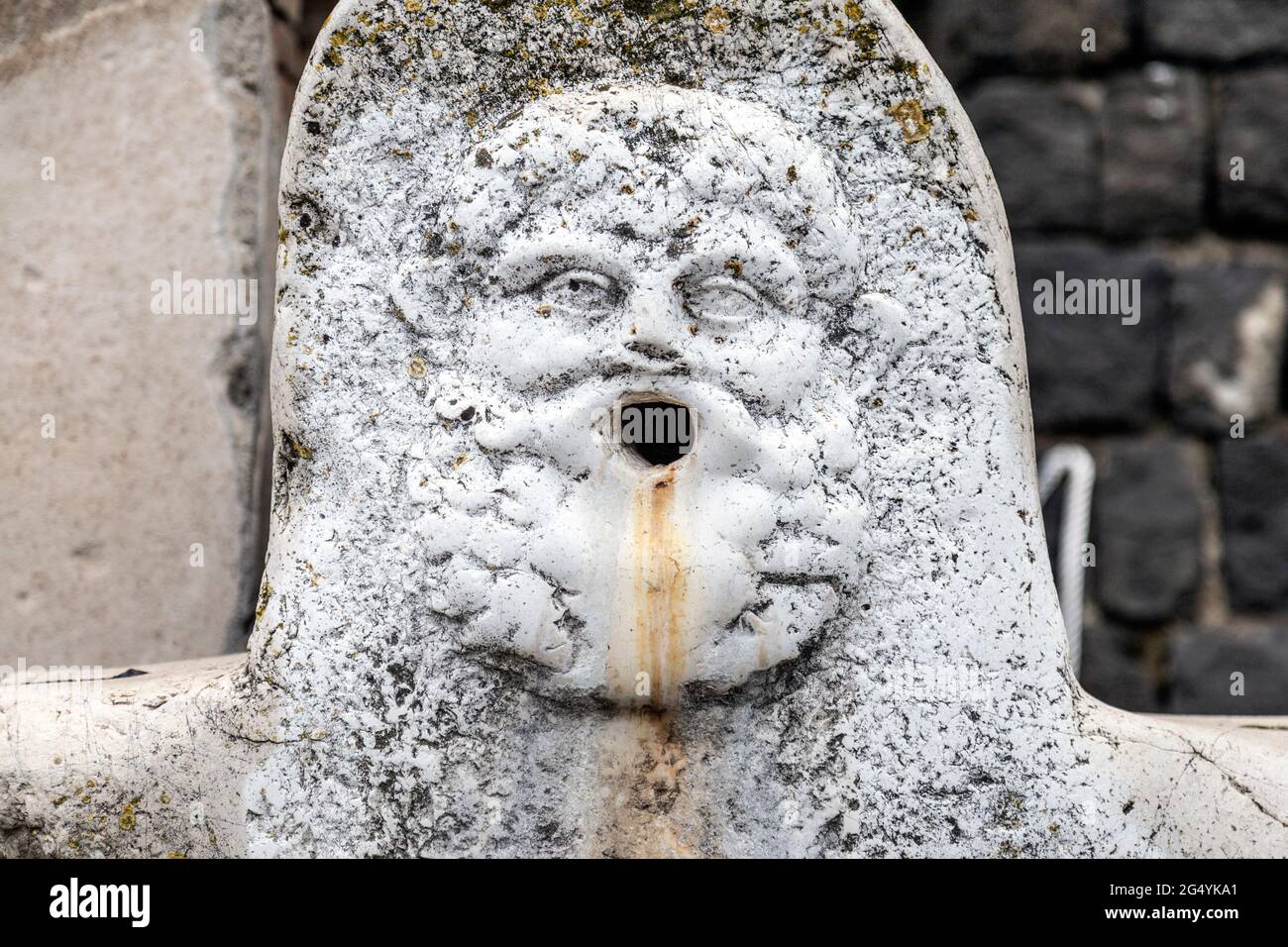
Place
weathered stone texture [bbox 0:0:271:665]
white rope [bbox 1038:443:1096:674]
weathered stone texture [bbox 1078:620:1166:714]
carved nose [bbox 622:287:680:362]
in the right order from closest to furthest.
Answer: carved nose [bbox 622:287:680:362]
weathered stone texture [bbox 0:0:271:665]
white rope [bbox 1038:443:1096:674]
weathered stone texture [bbox 1078:620:1166:714]

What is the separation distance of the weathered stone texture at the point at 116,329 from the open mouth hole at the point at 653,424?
681 mm

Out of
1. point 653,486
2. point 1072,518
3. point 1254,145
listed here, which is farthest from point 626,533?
point 1254,145

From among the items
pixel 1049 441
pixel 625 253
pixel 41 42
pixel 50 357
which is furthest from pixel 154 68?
pixel 1049 441

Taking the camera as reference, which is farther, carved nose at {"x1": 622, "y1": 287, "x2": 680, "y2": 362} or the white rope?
the white rope

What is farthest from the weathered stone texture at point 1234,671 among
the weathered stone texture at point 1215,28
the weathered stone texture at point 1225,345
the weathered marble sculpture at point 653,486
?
the weathered marble sculpture at point 653,486

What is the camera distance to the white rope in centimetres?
179

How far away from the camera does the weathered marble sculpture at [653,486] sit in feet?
2.93

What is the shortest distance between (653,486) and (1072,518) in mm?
1118

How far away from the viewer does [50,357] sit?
1375mm

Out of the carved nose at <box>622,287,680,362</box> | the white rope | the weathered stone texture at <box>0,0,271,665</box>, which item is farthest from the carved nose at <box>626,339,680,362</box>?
the white rope

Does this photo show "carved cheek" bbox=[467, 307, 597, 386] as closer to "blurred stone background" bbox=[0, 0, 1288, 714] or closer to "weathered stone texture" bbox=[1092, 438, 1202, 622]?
"blurred stone background" bbox=[0, 0, 1288, 714]

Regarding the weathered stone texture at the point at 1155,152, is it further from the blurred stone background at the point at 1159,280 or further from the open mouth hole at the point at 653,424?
the open mouth hole at the point at 653,424

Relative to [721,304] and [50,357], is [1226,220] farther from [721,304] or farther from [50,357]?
[50,357]

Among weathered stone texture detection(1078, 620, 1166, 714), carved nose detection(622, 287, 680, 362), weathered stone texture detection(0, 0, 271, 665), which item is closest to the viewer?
carved nose detection(622, 287, 680, 362)
